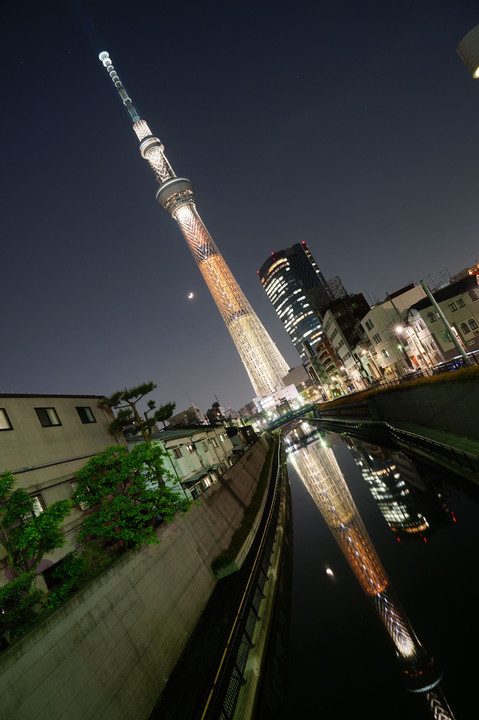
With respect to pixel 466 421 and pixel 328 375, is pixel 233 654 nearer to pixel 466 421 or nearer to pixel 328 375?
pixel 466 421

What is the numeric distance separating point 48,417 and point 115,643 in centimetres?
1152

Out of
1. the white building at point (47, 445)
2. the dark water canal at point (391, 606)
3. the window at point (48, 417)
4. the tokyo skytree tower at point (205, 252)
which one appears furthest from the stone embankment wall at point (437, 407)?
the tokyo skytree tower at point (205, 252)

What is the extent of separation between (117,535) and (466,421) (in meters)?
16.3

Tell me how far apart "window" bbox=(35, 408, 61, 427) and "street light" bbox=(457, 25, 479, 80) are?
62.0ft

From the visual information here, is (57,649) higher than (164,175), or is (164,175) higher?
(164,175)

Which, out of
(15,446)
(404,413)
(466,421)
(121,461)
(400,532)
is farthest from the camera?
(404,413)

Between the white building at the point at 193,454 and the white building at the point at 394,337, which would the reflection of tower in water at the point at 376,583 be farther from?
the white building at the point at 394,337

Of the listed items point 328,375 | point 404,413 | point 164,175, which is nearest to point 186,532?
point 404,413

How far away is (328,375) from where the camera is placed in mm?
113125

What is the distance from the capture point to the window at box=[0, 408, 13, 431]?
46.0ft

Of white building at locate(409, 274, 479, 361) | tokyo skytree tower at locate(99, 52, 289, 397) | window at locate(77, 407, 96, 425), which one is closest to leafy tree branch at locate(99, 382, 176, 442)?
window at locate(77, 407, 96, 425)

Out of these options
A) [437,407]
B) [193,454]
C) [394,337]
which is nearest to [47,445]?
[193,454]

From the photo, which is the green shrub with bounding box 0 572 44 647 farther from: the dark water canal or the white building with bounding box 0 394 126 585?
the dark water canal

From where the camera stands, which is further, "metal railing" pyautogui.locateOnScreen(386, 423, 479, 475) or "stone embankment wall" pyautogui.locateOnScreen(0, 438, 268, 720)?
"metal railing" pyautogui.locateOnScreen(386, 423, 479, 475)
